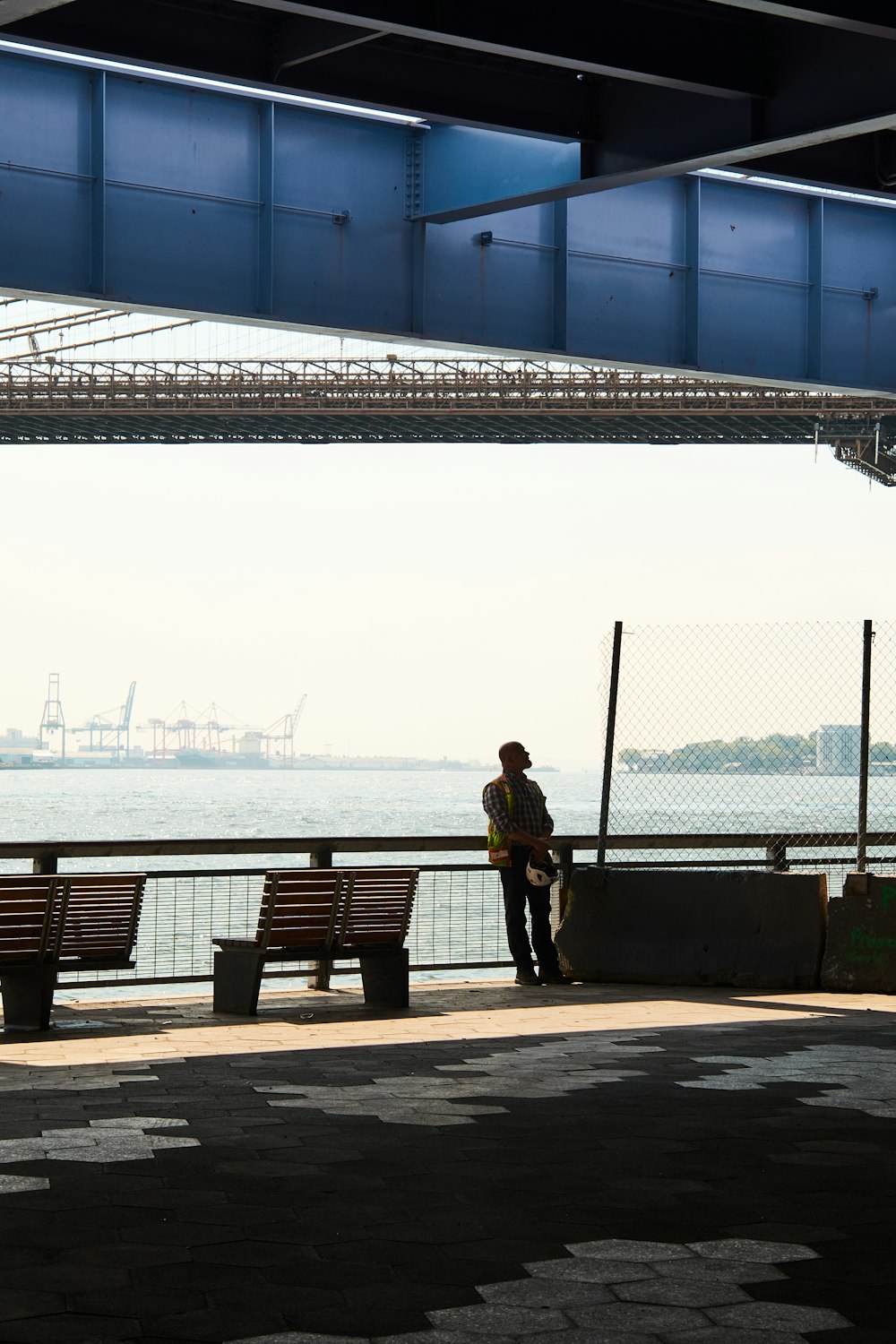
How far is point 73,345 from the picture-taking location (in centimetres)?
6031

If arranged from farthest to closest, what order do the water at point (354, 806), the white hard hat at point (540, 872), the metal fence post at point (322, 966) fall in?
the water at point (354, 806)
the white hard hat at point (540, 872)
the metal fence post at point (322, 966)

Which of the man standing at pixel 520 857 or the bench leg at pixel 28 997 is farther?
the man standing at pixel 520 857

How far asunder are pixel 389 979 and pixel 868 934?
3.41 m

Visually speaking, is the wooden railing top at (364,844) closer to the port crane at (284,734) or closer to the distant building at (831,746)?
the distant building at (831,746)

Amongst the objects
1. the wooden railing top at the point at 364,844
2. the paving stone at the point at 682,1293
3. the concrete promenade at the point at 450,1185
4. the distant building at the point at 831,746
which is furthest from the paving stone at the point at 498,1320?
the distant building at the point at 831,746

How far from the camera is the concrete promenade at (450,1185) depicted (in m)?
4.42

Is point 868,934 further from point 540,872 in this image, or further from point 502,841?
point 502,841

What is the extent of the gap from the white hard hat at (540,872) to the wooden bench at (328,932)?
1.11m

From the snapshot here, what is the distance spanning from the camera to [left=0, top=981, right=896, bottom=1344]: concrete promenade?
14.5 feet

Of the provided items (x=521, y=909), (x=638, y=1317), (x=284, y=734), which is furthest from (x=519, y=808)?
(x=284, y=734)

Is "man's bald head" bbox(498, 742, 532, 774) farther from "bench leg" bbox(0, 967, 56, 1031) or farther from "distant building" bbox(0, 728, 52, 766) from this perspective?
"distant building" bbox(0, 728, 52, 766)

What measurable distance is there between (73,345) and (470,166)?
167 ft

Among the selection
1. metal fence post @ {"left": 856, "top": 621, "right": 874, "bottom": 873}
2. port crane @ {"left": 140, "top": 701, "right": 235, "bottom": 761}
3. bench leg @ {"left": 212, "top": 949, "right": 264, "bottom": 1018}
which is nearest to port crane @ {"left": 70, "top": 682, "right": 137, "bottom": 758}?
port crane @ {"left": 140, "top": 701, "right": 235, "bottom": 761}

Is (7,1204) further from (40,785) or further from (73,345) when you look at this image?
(40,785)
